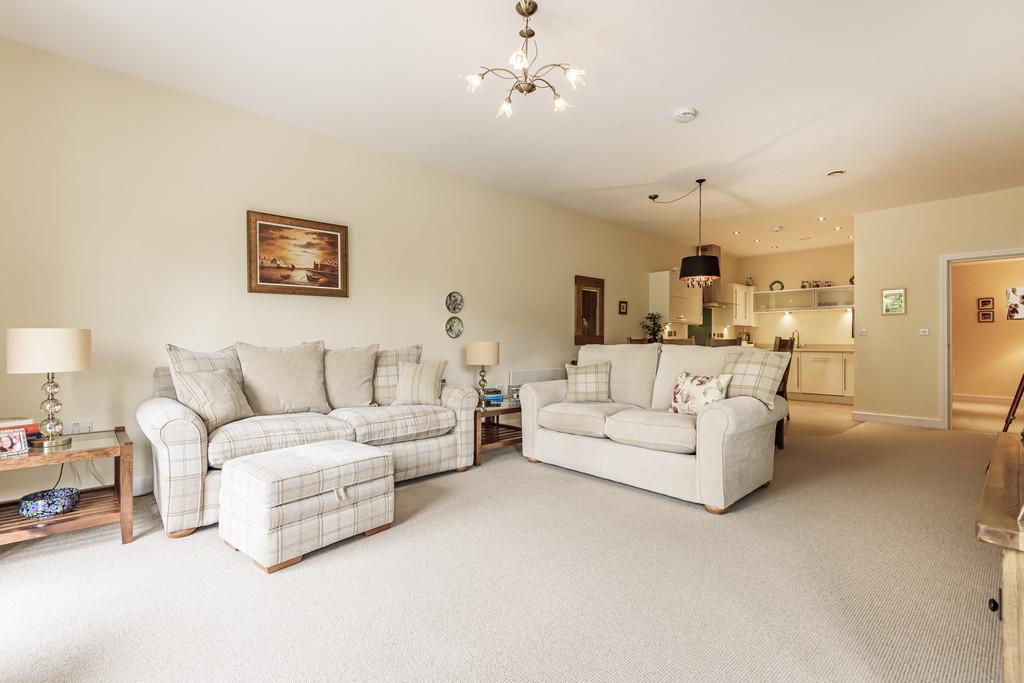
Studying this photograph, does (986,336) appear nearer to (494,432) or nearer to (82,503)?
(494,432)

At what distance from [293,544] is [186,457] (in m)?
0.81

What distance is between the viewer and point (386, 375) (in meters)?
3.87

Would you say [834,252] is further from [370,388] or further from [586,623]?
[586,623]

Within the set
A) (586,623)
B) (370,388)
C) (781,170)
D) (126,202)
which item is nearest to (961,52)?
(781,170)

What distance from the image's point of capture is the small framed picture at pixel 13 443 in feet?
7.50

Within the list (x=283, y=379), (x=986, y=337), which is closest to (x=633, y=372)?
(x=283, y=379)

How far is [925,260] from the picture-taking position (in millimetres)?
5703

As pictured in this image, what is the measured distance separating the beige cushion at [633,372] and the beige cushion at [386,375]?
1.68 meters

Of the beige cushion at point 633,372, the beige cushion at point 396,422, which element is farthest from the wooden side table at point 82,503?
the beige cushion at point 633,372

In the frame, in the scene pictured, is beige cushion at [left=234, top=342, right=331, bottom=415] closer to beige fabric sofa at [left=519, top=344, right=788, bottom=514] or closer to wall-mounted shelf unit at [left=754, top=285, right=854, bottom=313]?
beige fabric sofa at [left=519, top=344, right=788, bottom=514]

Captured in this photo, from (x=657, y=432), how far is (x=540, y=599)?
1.52m

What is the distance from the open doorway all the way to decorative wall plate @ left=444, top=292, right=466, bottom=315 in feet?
25.1

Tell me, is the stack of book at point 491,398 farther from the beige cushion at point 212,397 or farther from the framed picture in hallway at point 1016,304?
the framed picture in hallway at point 1016,304

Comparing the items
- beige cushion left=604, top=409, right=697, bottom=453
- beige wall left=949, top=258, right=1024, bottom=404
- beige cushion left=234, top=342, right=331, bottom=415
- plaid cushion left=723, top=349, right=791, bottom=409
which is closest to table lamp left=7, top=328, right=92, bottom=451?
beige cushion left=234, top=342, right=331, bottom=415
